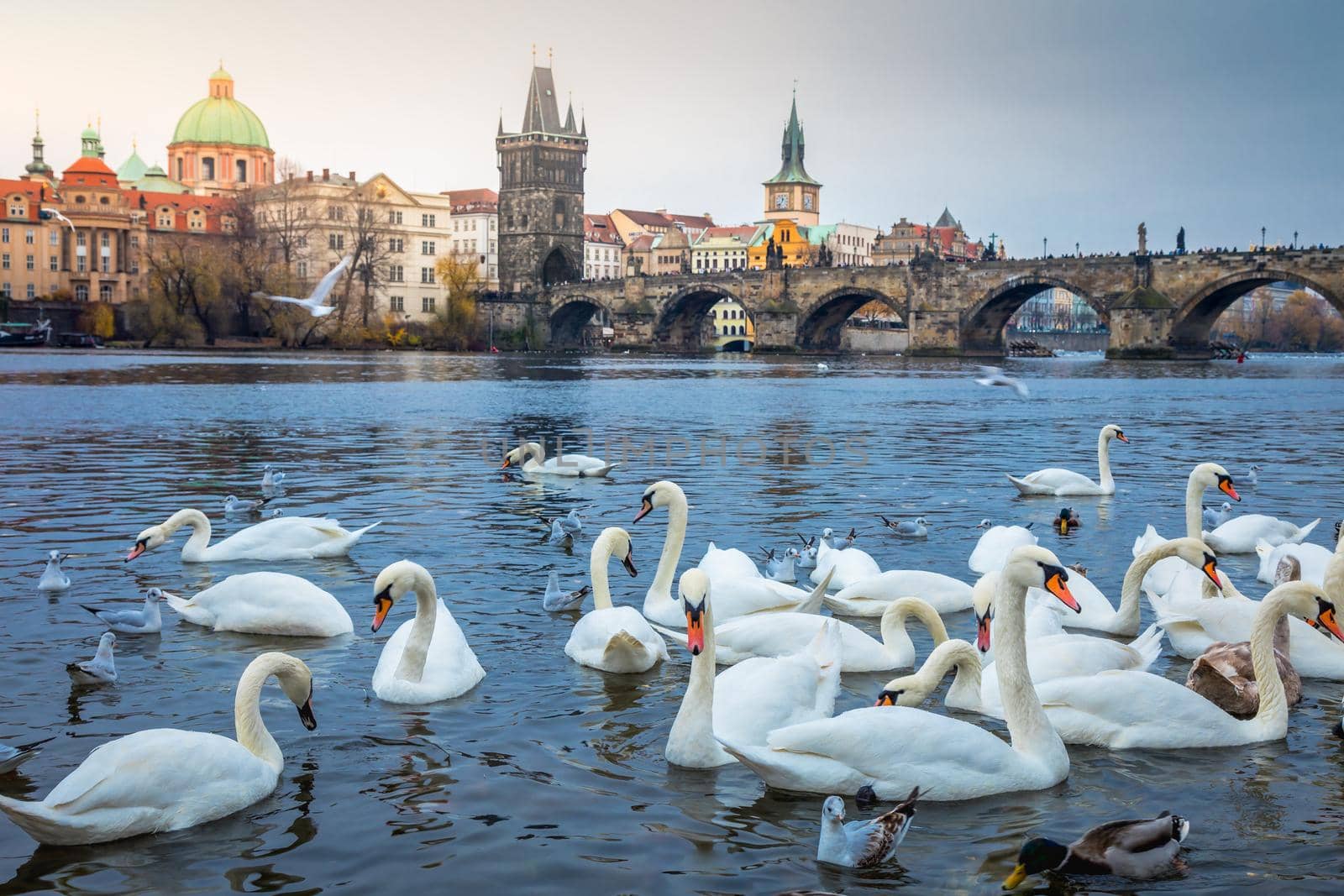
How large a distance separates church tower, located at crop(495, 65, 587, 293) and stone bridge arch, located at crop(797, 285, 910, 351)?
3010 centimetres

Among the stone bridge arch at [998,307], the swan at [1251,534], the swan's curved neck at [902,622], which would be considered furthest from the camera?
the stone bridge arch at [998,307]

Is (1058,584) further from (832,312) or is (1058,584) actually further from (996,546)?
(832,312)

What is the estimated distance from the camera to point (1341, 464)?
744 inches

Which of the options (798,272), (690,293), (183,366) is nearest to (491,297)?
(690,293)

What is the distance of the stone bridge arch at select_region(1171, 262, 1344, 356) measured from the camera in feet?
217

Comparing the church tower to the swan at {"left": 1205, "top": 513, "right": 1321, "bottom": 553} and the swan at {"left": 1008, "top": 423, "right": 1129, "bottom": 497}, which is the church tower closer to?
the swan at {"left": 1008, "top": 423, "right": 1129, "bottom": 497}

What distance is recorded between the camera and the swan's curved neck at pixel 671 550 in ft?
26.9

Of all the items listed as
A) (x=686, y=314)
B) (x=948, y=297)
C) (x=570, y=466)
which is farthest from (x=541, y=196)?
(x=570, y=466)

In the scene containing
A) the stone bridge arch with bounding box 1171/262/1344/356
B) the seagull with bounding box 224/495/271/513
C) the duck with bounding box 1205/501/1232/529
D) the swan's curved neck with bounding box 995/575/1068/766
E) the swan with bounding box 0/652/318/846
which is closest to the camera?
the swan with bounding box 0/652/318/846

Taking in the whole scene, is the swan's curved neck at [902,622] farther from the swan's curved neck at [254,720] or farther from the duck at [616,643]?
the swan's curved neck at [254,720]

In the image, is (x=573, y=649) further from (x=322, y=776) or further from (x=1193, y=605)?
(x=1193, y=605)

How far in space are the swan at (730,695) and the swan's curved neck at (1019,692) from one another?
83 cm

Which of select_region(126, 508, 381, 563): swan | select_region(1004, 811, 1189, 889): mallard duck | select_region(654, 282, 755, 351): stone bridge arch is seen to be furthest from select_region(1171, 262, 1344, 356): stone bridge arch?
select_region(1004, 811, 1189, 889): mallard duck

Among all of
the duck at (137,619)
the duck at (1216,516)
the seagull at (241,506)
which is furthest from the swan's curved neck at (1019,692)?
the seagull at (241,506)
